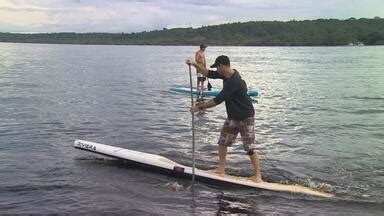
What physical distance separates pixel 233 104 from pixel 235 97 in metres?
0.16

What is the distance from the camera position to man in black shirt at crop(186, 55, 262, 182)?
10.6 meters

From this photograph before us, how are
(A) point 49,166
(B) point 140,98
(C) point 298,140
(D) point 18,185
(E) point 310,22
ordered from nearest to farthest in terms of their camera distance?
1. (D) point 18,185
2. (A) point 49,166
3. (C) point 298,140
4. (B) point 140,98
5. (E) point 310,22

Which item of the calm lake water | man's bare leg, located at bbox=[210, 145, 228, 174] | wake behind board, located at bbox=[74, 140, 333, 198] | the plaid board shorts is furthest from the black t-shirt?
the calm lake water

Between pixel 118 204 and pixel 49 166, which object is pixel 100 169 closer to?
pixel 49 166

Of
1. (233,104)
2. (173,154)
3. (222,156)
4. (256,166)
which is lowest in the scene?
(173,154)

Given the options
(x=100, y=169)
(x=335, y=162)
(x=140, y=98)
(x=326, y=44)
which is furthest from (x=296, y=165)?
(x=326, y=44)

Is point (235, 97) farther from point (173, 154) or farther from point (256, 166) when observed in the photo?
point (173, 154)

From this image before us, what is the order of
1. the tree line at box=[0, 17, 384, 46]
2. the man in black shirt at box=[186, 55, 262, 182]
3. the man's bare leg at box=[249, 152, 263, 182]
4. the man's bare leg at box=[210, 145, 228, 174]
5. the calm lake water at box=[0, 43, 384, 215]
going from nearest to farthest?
1. the calm lake water at box=[0, 43, 384, 215]
2. the man in black shirt at box=[186, 55, 262, 182]
3. the man's bare leg at box=[249, 152, 263, 182]
4. the man's bare leg at box=[210, 145, 228, 174]
5. the tree line at box=[0, 17, 384, 46]

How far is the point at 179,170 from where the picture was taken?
12.0 m

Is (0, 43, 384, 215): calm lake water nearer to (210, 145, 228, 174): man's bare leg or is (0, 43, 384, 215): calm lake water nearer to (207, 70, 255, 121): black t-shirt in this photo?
(210, 145, 228, 174): man's bare leg

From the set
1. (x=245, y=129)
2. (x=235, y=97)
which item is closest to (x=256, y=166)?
(x=245, y=129)

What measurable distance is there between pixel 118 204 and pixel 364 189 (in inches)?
216

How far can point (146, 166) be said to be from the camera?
41.6 feet

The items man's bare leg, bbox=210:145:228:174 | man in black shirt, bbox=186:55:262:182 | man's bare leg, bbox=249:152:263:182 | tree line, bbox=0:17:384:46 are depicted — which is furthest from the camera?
tree line, bbox=0:17:384:46
